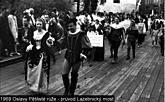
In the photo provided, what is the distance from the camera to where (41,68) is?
287 inches

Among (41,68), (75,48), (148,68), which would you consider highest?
(75,48)

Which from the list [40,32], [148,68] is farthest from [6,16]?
[148,68]

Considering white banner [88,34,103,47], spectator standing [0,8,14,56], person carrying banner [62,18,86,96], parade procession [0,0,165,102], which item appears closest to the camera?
person carrying banner [62,18,86,96]

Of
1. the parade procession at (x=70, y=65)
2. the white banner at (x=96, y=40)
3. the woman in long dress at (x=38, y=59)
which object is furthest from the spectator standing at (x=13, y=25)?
the woman in long dress at (x=38, y=59)

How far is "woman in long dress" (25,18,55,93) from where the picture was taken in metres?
7.29

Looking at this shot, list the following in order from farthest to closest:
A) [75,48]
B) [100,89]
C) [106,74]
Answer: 1. [106,74]
2. [100,89]
3. [75,48]

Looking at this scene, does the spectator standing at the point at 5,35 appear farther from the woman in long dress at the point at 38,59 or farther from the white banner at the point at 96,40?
the woman in long dress at the point at 38,59

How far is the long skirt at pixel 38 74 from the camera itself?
286 inches

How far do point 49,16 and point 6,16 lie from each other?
2494mm

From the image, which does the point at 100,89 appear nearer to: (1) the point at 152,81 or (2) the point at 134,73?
(1) the point at 152,81

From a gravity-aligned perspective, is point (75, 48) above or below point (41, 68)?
above

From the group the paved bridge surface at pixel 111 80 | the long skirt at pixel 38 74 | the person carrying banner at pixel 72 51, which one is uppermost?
the person carrying banner at pixel 72 51

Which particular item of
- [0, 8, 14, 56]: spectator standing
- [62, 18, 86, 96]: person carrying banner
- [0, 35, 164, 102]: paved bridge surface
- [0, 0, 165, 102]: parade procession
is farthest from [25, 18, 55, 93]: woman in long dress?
[0, 8, 14, 56]: spectator standing

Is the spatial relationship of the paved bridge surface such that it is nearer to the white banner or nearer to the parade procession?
the parade procession
